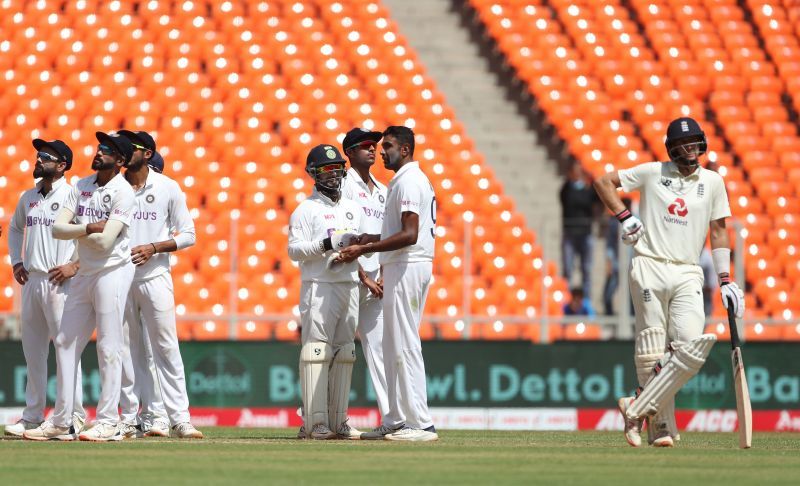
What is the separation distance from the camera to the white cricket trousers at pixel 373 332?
12.2 meters

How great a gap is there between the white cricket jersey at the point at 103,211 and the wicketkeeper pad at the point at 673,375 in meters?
3.90

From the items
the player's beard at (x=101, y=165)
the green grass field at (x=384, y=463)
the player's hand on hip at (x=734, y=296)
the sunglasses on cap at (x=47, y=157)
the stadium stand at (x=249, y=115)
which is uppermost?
the stadium stand at (x=249, y=115)

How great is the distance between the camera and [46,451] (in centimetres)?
1002

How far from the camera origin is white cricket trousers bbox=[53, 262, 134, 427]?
10844 millimetres

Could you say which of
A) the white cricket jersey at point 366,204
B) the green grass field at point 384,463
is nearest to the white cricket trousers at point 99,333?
the green grass field at point 384,463

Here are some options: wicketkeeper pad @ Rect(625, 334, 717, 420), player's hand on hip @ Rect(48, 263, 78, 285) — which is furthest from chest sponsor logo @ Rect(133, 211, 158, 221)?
wicketkeeper pad @ Rect(625, 334, 717, 420)

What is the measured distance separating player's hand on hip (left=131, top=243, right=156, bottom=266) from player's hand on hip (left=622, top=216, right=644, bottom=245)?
11.9 ft

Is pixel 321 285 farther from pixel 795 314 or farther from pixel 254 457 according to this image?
pixel 795 314

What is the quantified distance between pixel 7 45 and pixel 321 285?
14668 mm

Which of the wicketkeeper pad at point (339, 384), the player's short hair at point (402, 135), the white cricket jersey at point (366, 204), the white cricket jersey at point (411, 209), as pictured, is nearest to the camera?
the white cricket jersey at point (411, 209)

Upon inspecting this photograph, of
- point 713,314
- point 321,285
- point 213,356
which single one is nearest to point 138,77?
point 213,356

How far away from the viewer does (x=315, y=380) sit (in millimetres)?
11562

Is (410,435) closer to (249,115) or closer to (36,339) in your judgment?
(36,339)

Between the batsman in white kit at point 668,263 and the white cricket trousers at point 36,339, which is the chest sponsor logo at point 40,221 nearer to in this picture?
the white cricket trousers at point 36,339
